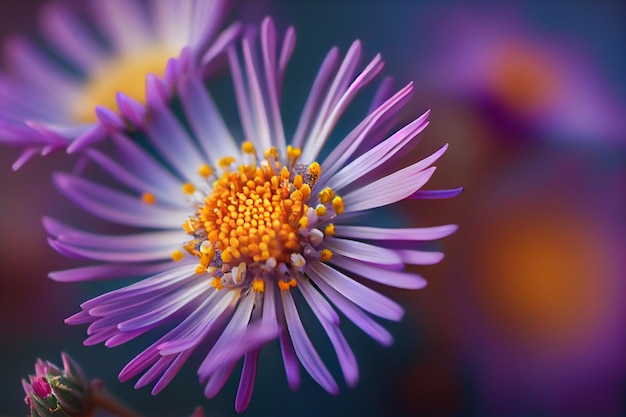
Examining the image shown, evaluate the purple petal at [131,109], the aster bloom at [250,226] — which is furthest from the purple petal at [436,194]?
the purple petal at [131,109]

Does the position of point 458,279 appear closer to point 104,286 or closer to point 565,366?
point 565,366

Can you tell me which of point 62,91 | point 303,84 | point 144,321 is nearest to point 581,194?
point 303,84

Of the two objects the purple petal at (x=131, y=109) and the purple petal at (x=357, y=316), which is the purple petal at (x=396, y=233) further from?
the purple petal at (x=131, y=109)

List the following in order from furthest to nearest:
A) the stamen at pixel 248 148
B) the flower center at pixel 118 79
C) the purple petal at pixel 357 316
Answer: the flower center at pixel 118 79
the stamen at pixel 248 148
the purple petal at pixel 357 316

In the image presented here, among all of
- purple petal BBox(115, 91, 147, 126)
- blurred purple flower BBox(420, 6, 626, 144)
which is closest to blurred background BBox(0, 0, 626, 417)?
blurred purple flower BBox(420, 6, 626, 144)

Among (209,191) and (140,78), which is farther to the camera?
(140,78)

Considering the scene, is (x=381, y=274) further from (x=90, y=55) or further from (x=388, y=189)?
(x=90, y=55)

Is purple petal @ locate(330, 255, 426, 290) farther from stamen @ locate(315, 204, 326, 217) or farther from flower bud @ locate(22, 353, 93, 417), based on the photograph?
flower bud @ locate(22, 353, 93, 417)
